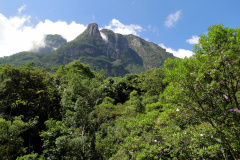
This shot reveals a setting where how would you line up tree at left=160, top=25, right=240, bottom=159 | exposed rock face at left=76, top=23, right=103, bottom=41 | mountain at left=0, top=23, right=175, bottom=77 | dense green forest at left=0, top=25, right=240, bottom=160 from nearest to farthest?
tree at left=160, top=25, right=240, bottom=159
dense green forest at left=0, top=25, right=240, bottom=160
mountain at left=0, top=23, right=175, bottom=77
exposed rock face at left=76, top=23, right=103, bottom=41

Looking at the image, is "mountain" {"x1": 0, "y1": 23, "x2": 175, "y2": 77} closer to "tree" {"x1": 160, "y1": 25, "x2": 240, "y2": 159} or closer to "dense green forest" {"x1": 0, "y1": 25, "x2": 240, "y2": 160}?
"dense green forest" {"x1": 0, "y1": 25, "x2": 240, "y2": 160}

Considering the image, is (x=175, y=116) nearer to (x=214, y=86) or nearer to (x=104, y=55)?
(x=214, y=86)

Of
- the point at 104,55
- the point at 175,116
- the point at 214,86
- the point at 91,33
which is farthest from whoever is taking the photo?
the point at 91,33

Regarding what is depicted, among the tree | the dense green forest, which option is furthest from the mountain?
the tree

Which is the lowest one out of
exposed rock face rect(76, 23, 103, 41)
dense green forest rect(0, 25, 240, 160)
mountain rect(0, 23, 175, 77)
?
dense green forest rect(0, 25, 240, 160)

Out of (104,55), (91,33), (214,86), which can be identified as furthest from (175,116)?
(91,33)

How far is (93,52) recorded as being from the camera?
153125 mm

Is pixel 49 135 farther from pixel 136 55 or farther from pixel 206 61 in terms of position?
pixel 136 55

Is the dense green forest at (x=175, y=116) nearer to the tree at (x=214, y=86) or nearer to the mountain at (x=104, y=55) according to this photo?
the tree at (x=214, y=86)

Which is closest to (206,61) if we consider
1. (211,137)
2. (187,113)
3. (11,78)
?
(187,113)

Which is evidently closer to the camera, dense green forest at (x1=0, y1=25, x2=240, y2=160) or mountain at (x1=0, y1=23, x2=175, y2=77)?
dense green forest at (x1=0, y1=25, x2=240, y2=160)

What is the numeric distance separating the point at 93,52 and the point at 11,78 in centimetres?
14108

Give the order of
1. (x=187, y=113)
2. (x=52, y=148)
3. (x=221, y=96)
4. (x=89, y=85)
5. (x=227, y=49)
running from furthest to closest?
(x=89, y=85)
(x=52, y=148)
(x=187, y=113)
(x=221, y=96)
(x=227, y=49)

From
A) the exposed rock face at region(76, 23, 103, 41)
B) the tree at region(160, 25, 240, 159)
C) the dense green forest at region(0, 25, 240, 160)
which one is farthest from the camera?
the exposed rock face at region(76, 23, 103, 41)
